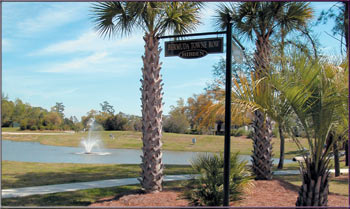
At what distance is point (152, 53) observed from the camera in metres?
Result: 8.48

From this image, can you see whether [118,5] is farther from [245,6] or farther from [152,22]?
[245,6]

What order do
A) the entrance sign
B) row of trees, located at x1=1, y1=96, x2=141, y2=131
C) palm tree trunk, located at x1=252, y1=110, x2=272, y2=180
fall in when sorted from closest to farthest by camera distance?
the entrance sign
palm tree trunk, located at x1=252, y1=110, x2=272, y2=180
row of trees, located at x1=1, y1=96, x2=141, y2=131

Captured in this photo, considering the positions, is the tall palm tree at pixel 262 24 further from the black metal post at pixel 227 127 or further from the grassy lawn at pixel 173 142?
the grassy lawn at pixel 173 142

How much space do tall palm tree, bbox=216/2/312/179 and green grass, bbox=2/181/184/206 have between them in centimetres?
305

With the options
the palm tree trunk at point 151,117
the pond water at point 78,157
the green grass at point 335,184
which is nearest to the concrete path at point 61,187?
the palm tree trunk at point 151,117

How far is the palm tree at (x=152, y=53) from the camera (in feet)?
27.1

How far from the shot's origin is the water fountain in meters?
23.9

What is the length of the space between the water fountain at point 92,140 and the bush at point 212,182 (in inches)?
623

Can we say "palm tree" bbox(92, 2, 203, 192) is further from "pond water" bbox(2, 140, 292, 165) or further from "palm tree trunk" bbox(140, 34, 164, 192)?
"pond water" bbox(2, 140, 292, 165)

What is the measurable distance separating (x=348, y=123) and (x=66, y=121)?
5521 centimetres

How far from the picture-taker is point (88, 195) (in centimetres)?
812

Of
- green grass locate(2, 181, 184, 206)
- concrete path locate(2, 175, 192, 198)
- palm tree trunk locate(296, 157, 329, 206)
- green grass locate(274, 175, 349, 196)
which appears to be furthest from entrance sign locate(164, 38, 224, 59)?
green grass locate(274, 175, 349, 196)

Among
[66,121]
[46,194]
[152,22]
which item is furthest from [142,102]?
[66,121]

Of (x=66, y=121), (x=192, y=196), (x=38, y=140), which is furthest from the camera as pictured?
(x=66, y=121)
